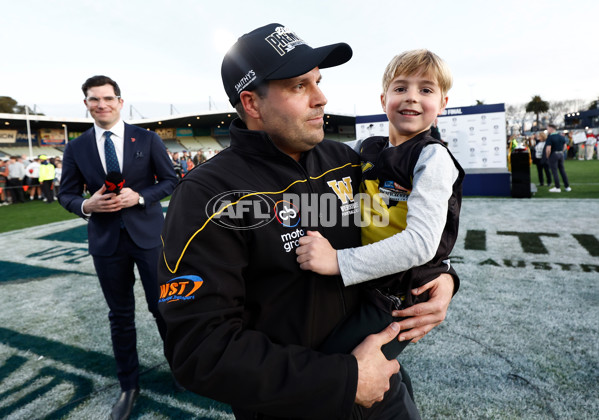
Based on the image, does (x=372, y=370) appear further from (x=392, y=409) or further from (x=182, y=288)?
(x=182, y=288)

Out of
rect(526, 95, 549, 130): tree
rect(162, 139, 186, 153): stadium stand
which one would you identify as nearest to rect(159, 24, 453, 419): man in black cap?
rect(162, 139, 186, 153): stadium stand

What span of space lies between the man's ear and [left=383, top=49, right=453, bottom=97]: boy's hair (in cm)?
71

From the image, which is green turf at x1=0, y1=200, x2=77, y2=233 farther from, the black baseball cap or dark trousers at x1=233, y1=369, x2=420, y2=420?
dark trousers at x1=233, y1=369, x2=420, y2=420

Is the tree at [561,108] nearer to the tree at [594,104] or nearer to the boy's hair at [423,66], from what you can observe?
the tree at [594,104]

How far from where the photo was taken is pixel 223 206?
1.06m

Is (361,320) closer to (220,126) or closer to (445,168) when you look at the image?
(445,168)

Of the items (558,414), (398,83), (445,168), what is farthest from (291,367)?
(558,414)

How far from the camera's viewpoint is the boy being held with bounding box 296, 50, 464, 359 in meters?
1.15

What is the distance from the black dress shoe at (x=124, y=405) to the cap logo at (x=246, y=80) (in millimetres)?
2205

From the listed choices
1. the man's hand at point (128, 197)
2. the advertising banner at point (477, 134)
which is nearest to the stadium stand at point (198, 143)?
the advertising banner at point (477, 134)

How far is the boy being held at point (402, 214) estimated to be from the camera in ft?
3.78

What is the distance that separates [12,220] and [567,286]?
13661 mm

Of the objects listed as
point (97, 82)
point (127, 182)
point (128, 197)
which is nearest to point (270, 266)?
point (128, 197)

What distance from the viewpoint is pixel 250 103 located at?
1325 mm
